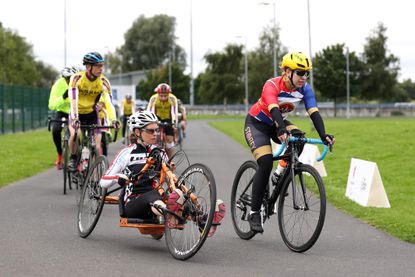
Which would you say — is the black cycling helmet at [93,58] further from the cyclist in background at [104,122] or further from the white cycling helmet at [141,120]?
the white cycling helmet at [141,120]

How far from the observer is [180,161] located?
7625 mm

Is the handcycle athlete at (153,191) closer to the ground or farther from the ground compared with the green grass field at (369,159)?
→ farther from the ground

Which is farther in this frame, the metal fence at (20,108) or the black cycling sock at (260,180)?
the metal fence at (20,108)

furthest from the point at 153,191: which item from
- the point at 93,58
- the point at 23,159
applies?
the point at 23,159

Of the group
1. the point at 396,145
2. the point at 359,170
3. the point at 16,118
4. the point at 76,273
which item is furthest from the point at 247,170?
the point at 16,118

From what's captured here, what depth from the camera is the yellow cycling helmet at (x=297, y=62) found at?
25.1 feet

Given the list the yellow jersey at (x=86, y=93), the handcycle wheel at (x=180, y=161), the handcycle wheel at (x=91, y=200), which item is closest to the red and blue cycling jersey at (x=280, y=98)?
the handcycle wheel at (x=180, y=161)

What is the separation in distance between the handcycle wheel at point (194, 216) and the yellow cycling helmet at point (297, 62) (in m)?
1.35

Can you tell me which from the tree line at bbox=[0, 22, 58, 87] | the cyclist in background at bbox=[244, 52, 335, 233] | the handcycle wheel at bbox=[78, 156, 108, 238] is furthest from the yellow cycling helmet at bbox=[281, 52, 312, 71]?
the tree line at bbox=[0, 22, 58, 87]

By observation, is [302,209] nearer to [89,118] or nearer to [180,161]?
[180,161]

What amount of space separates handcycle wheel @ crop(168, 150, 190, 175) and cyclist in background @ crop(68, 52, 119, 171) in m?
3.64

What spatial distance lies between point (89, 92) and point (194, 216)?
5244 millimetres

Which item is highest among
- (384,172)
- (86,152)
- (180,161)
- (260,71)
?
(260,71)

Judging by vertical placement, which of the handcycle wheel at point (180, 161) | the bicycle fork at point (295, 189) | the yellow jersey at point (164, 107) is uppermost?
the yellow jersey at point (164, 107)
